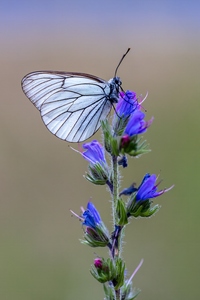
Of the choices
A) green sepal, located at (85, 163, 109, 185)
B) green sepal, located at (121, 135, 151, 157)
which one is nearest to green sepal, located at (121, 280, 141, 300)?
green sepal, located at (85, 163, 109, 185)

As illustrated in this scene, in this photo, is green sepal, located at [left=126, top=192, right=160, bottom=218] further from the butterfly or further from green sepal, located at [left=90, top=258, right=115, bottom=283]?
the butterfly

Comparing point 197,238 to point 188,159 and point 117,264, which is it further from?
point 117,264

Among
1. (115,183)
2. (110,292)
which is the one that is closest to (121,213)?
(115,183)

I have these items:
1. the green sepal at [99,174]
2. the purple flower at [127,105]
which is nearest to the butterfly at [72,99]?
the purple flower at [127,105]

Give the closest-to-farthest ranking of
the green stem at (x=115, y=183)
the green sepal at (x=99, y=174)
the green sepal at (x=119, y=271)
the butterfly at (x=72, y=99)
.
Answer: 1. the green sepal at (x=119, y=271)
2. the green stem at (x=115, y=183)
3. the green sepal at (x=99, y=174)
4. the butterfly at (x=72, y=99)

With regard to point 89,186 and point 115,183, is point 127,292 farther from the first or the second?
point 89,186

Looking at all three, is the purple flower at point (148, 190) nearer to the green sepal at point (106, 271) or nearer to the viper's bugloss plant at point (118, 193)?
the viper's bugloss plant at point (118, 193)

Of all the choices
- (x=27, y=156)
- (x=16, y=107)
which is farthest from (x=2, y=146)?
(x=16, y=107)
